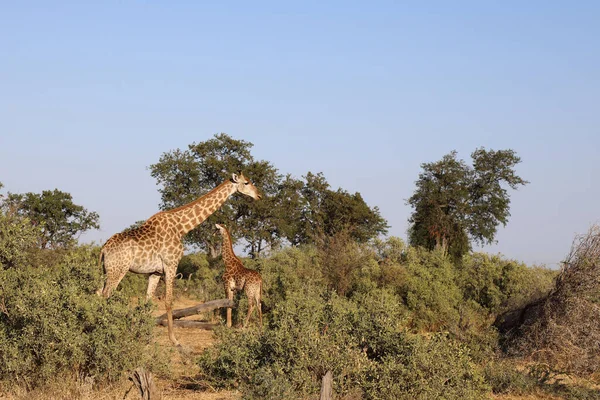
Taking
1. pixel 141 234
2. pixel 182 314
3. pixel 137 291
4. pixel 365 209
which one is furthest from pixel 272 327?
pixel 365 209

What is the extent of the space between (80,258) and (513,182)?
144 ft

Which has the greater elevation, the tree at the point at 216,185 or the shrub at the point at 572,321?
the tree at the point at 216,185

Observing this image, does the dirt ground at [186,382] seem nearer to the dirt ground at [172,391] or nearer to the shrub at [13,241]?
the dirt ground at [172,391]

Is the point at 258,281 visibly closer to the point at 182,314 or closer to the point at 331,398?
the point at 182,314

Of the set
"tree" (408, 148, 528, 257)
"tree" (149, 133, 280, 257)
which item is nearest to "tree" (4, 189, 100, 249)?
"tree" (149, 133, 280, 257)

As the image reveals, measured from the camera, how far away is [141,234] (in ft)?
47.4

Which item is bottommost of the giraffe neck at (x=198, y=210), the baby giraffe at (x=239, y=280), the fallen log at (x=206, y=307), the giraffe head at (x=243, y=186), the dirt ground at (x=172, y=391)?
the dirt ground at (x=172, y=391)

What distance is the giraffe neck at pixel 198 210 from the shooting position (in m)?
15.3

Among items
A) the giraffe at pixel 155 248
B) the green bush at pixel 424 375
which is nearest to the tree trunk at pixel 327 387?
the green bush at pixel 424 375

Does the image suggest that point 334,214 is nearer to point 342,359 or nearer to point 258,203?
point 258,203

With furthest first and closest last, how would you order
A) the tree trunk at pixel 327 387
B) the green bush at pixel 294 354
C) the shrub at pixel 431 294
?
the shrub at pixel 431 294 < the green bush at pixel 294 354 < the tree trunk at pixel 327 387

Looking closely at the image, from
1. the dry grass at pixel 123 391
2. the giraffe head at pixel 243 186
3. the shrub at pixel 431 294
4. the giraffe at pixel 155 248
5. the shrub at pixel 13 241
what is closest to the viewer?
the dry grass at pixel 123 391

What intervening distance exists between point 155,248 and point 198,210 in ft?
4.88

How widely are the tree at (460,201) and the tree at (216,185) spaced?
398 inches
